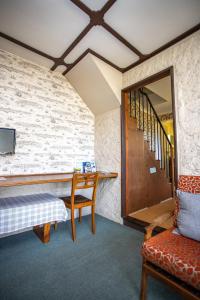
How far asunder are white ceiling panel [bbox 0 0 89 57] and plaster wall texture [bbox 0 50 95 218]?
56 centimetres

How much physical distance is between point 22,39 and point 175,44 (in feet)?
6.81

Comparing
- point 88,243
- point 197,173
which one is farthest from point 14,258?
point 197,173

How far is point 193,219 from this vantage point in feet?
4.23

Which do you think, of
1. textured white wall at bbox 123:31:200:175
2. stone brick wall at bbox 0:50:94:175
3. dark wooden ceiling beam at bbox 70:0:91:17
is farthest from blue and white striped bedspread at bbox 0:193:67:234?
dark wooden ceiling beam at bbox 70:0:91:17

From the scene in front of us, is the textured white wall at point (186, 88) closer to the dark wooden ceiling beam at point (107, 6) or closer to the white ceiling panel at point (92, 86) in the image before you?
the white ceiling panel at point (92, 86)

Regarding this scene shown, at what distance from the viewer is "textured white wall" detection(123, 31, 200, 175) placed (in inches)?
72.6

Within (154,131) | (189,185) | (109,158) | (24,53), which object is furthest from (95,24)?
(154,131)

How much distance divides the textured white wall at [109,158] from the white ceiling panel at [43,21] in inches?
54.6

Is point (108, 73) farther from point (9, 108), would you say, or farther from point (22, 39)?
point (9, 108)

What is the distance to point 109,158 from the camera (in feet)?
9.82

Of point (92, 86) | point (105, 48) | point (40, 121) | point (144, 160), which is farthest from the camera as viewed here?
point (144, 160)

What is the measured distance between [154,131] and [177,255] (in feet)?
10.4

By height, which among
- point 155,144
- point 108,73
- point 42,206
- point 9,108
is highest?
point 108,73

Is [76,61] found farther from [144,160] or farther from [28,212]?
[28,212]
